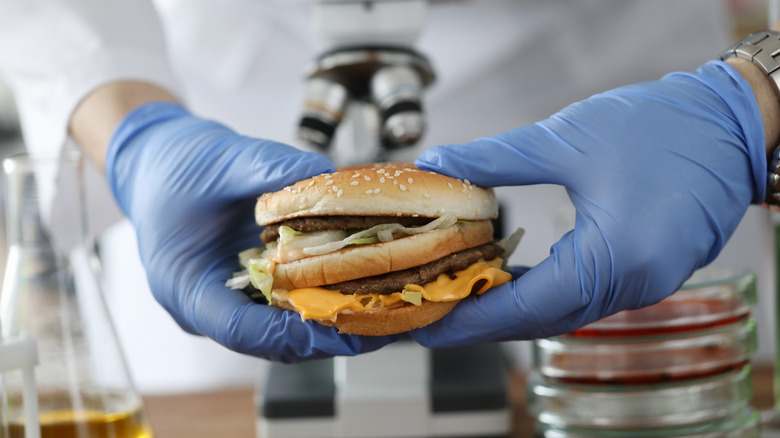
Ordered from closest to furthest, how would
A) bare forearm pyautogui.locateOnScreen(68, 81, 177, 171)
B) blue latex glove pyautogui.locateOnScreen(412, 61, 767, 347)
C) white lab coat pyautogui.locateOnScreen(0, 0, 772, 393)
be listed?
blue latex glove pyautogui.locateOnScreen(412, 61, 767, 347) → bare forearm pyautogui.locateOnScreen(68, 81, 177, 171) → white lab coat pyautogui.locateOnScreen(0, 0, 772, 393)

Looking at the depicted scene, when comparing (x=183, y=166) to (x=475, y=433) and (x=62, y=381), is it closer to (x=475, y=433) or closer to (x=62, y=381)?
(x=62, y=381)

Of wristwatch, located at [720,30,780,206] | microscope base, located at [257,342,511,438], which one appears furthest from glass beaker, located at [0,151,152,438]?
wristwatch, located at [720,30,780,206]

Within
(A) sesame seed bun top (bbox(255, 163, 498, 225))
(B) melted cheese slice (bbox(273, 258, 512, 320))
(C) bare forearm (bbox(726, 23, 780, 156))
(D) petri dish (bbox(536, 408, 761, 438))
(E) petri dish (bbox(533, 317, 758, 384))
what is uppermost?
(C) bare forearm (bbox(726, 23, 780, 156))

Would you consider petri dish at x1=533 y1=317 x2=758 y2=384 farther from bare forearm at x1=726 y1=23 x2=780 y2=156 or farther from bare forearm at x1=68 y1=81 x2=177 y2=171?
bare forearm at x1=68 y1=81 x2=177 y2=171

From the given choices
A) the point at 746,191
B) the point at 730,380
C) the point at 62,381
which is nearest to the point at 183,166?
the point at 62,381

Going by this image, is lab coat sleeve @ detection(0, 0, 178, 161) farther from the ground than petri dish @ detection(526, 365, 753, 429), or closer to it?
farther from the ground

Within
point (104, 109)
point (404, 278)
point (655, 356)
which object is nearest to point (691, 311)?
point (655, 356)

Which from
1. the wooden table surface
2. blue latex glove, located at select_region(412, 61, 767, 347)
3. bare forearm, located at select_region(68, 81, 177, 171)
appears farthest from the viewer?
the wooden table surface

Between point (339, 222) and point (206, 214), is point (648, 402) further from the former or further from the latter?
point (206, 214)
